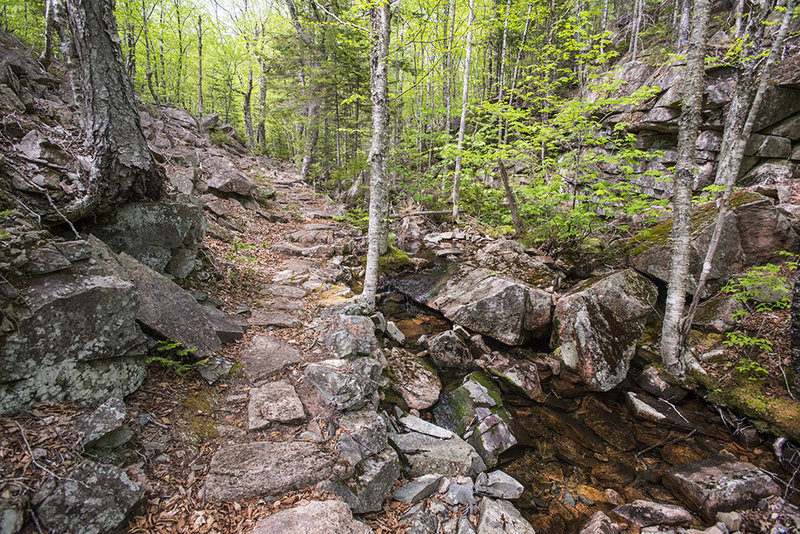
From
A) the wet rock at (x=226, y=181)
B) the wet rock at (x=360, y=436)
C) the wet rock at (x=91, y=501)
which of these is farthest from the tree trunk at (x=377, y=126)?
the wet rock at (x=226, y=181)

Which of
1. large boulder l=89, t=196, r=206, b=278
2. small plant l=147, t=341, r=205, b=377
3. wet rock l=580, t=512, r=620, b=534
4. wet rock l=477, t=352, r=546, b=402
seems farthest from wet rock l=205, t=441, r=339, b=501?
wet rock l=477, t=352, r=546, b=402

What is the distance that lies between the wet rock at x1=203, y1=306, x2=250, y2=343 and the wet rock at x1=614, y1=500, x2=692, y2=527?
6.04m

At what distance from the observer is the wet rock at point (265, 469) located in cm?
298

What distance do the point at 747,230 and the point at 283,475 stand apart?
415 inches

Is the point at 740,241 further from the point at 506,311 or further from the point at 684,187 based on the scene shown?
the point at 506,311

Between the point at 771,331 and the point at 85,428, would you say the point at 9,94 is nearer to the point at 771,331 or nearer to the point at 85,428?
the point at 85,428

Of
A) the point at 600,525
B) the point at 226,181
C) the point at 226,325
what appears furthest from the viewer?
the point at 226,181

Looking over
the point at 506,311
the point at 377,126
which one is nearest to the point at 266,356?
the point at 377,126

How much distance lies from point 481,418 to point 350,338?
9.04ft

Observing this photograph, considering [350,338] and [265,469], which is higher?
[350,338]

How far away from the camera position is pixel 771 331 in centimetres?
614

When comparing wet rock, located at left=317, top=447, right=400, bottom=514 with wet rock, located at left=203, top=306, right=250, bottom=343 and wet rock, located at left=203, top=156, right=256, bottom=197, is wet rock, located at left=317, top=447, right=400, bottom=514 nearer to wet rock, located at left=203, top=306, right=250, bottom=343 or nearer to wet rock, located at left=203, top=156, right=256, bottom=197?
wet rock, located at left=203, top=306, right=250, bottom=343

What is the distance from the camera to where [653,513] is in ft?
13.8

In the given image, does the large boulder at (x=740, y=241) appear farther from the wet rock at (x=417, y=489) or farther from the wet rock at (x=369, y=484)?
the wet rock at (x=369, y=484)
